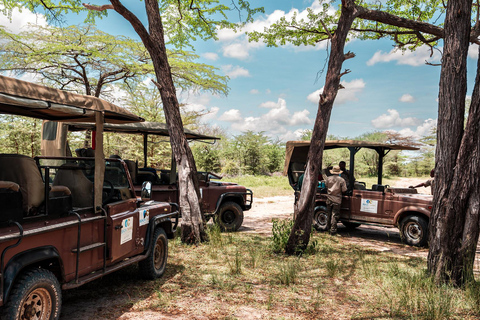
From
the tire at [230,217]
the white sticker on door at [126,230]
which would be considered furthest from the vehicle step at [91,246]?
the tire at [230,217]

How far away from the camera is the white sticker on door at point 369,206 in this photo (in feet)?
30.5

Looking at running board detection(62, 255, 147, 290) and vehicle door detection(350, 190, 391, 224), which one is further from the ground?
vehicle door detection(350, 190, 391, 224)

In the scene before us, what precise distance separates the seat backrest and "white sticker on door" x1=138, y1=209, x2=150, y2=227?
1.72 meters

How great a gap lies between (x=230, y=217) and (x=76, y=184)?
602 cm

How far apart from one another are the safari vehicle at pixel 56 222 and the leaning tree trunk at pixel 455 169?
4.32 metres

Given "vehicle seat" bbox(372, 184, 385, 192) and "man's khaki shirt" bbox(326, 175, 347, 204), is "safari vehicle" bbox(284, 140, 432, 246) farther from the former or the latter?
"man's khaki shirt" bbox(326, 175, 347, 204)

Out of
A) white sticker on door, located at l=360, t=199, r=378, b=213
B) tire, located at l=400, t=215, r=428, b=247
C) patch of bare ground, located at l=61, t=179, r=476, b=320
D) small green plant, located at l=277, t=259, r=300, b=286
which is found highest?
white sticker on door, located at l=360, t=199, r=378, b=213

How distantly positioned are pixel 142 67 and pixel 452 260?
15702mm

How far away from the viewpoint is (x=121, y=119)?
17.2 feet

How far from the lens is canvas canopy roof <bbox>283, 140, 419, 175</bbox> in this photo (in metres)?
9.53

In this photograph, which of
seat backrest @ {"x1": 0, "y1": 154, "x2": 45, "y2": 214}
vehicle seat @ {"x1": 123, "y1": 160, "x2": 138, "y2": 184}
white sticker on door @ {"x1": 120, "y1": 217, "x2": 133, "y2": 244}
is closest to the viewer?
seat backrest @ {"x1": 0, "y1": 154, "x2": 45, "y2": 214}

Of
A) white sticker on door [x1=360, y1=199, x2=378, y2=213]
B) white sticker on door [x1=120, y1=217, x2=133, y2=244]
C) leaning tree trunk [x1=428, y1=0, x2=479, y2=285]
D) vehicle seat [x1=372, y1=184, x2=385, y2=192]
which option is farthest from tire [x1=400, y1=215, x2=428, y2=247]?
white sticker on door [x1=120, y1=217, x2=133, y2=244]

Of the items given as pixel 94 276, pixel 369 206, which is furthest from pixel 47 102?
pixel 369 206

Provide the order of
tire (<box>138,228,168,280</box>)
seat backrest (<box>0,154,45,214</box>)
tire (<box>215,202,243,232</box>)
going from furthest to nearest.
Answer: tire (<box>215,202,243,232</box>), tire (<box>138,228,168,280</box>), seat backrest (<box>0,154,45,214</box>)
